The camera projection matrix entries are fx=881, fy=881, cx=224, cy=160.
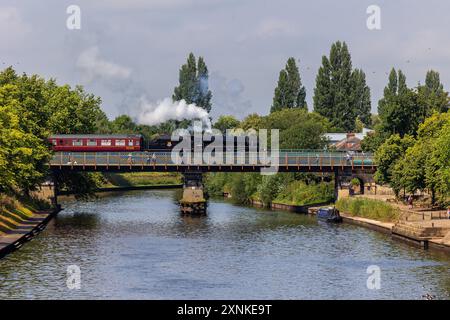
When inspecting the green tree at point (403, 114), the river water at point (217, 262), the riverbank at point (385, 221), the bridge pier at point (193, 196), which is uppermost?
the green tree at point (403, 114)

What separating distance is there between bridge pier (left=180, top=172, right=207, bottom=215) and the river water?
11190 mm

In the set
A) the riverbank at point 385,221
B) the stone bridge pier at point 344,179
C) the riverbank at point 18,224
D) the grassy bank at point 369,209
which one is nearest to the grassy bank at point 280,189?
the riverbank at point 385,221

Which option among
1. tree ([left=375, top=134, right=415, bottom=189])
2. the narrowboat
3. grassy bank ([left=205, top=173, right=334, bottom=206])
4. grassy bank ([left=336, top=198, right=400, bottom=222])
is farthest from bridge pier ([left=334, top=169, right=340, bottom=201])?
the narrowboat

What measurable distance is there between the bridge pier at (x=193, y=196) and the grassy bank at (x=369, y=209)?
69.3 feet

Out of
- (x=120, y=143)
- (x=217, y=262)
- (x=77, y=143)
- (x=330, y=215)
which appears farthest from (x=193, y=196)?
(x=217, y=262)

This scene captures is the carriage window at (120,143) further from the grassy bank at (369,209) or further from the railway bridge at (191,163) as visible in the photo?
the grassy bank at (369,209)

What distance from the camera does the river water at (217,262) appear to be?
225 feet

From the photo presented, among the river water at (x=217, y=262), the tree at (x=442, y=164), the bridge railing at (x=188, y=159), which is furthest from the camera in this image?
the bridge railing at (x=188, y=159)

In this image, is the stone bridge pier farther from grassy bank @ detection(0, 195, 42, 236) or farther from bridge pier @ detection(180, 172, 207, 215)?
grassy bank @ detection(0, 195, 42, 236)

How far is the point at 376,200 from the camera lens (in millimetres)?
124375

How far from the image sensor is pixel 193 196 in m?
136

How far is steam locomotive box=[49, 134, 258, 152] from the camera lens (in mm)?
141375
